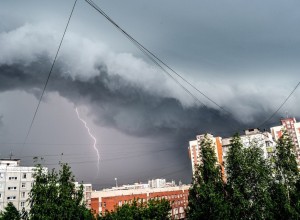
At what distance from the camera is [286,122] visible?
159 m

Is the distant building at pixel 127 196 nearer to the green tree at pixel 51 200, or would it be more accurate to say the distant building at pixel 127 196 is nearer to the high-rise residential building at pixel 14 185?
the high-rise residential building at pixel 14 185

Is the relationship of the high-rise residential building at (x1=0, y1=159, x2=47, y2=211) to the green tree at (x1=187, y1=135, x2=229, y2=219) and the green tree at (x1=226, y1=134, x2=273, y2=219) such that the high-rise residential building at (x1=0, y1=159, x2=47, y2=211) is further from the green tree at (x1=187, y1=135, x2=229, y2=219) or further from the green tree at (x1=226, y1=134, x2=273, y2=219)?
the green tree at (x1=226, y1=134, x2=273, y2=219)

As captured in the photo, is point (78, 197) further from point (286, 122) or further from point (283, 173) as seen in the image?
point (286, 122)

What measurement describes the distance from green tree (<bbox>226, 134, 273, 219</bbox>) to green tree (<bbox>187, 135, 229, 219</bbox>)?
117 cm

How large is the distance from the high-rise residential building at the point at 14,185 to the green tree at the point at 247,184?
6043 cm

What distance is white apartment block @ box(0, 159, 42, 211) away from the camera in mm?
71812

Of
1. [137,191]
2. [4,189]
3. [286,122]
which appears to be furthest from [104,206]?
[286,122]

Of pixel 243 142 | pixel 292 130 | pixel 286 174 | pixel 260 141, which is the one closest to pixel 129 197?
pixel 243 142

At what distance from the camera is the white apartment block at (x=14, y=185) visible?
71812 millimetres

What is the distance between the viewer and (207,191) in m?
24.9

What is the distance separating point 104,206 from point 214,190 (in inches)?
2390

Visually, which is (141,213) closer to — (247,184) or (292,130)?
(247,184)

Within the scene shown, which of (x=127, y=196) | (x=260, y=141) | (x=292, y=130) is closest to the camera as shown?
(x=260, y=141)

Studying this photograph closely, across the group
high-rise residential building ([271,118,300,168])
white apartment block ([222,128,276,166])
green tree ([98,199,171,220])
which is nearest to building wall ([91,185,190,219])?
white apartment block ([222,128,276,166])
